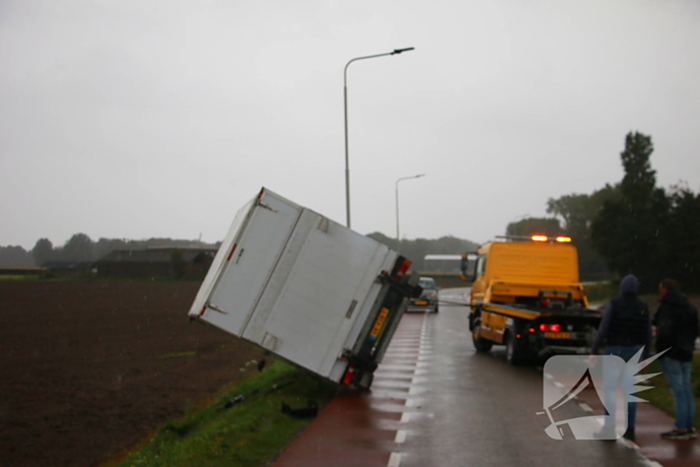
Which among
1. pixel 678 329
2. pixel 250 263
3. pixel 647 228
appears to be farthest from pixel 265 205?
pixel 647 228

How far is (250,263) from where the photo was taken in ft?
35.0

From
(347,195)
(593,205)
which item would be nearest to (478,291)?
(347,195)

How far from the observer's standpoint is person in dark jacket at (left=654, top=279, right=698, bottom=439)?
7.93m

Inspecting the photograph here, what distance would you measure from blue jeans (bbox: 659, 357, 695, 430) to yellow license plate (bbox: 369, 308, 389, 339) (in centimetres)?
407

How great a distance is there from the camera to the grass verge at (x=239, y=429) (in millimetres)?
7762

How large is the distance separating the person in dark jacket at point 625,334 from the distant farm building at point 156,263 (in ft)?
200

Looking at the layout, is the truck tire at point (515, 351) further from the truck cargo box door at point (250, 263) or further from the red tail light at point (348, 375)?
the truck cargo box door at point (250, 263)

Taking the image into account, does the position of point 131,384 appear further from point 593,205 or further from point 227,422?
point 593,205

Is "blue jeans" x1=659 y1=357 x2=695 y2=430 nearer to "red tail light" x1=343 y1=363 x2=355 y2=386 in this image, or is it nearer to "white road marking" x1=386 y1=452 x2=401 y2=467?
"white road marking" x1=386 y1=452 x2=401 y2=467

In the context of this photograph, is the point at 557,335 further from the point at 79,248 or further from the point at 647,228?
the point at 79,248

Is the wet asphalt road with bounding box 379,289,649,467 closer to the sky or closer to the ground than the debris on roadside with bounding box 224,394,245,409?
closer to the sky

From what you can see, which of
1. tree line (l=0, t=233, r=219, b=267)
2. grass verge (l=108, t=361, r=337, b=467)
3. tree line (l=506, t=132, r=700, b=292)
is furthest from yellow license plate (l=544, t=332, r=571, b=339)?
tree line (l=0, t=233, r=219, b=267)

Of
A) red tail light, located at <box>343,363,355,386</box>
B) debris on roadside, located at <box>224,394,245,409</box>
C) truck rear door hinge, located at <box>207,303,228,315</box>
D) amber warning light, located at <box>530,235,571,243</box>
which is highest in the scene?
amber warning light, located at <box>530,235,571,243</box>

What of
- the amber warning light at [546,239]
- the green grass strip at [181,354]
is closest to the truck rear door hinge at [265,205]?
the amber warning light at [546,239]
